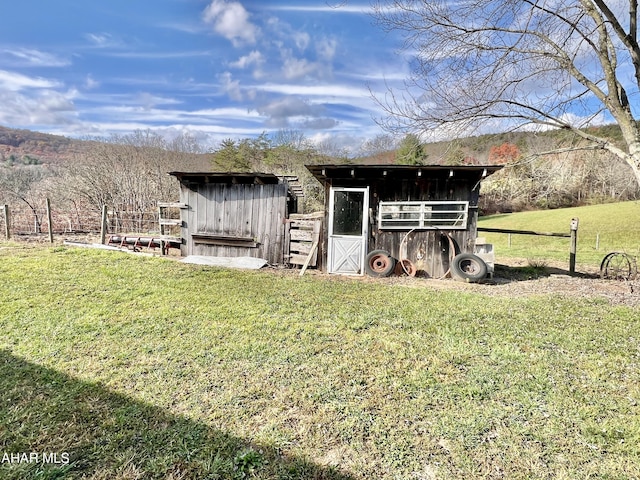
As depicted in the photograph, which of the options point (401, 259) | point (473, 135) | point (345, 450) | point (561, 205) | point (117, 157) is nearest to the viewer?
point (345, 450)

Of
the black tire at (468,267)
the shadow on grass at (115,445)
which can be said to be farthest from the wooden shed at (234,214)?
the shadow on grass at (115,445)

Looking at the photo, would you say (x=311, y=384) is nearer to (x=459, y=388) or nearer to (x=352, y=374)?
(x=352, y=374)

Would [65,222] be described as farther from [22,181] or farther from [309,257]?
[309,257]

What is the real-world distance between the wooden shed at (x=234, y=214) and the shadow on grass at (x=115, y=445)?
19.0 ft

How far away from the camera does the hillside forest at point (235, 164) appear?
630 centimetres

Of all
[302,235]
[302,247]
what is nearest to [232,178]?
[302,235]

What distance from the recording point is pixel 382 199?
7.20 m

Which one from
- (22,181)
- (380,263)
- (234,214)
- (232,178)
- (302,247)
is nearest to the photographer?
(380,263)

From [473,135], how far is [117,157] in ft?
52.8

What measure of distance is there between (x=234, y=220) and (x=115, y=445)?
6610 mm

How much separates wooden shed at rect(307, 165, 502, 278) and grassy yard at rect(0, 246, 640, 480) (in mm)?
2366

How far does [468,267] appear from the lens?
6.83m

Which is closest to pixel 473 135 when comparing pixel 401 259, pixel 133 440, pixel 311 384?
pixel 401 259

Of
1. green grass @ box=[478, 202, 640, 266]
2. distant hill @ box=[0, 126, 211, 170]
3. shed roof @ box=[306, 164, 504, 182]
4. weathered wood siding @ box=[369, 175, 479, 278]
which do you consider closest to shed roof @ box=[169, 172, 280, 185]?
shed roof @ box=[306, 164, 504, 182]
